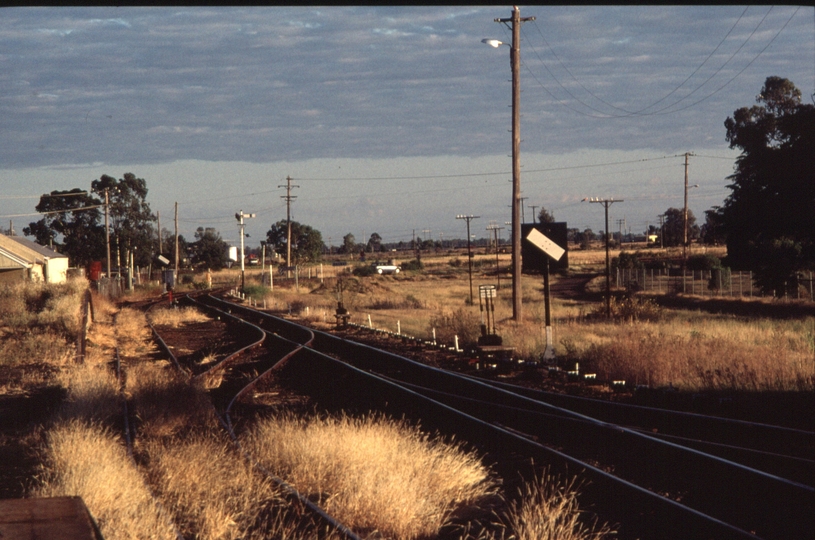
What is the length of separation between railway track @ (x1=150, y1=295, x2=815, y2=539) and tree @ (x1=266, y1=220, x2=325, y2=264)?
106m

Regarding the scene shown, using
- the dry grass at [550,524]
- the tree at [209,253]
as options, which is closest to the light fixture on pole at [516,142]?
the dry grass at [550,524]

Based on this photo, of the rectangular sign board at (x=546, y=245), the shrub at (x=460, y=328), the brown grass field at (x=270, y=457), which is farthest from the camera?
the shrub at (x=460, y=328)

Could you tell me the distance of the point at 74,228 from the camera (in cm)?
8800

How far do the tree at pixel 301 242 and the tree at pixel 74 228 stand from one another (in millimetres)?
35332

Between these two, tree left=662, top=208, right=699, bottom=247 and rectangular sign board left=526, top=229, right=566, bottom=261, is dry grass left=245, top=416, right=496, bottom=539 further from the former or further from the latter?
tree left=662, top=208, right=699, bottom=247

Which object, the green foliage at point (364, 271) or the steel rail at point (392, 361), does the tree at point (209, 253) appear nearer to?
the green foliage at point (364, 271)

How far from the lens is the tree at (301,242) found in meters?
129

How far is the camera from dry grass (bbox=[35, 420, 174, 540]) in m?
6.83

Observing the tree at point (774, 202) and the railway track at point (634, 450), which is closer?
the railway track at point (634, 450)

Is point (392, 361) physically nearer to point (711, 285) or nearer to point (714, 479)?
point (714, 479)

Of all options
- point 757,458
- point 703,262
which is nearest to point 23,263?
point 703,262

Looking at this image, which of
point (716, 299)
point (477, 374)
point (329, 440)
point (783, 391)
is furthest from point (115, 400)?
point (716, 299)

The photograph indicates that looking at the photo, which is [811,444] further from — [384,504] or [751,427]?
[384,504]

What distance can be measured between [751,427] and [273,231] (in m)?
155
